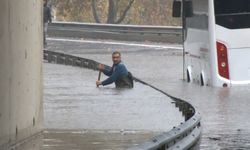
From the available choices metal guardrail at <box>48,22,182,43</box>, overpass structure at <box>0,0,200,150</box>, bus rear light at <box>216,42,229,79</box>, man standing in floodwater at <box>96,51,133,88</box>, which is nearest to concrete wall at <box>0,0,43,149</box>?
overpass structure at <box>0,0,200,150</box>

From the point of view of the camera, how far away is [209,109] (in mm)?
16938

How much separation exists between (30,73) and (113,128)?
6.46 feet

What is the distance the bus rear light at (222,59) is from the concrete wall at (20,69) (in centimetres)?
1059

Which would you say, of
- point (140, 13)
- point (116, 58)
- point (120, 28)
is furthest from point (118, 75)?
point (140, 13)

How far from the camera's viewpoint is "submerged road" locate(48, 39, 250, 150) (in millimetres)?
12938

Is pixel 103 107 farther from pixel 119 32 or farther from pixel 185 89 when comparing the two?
pixel 119 32

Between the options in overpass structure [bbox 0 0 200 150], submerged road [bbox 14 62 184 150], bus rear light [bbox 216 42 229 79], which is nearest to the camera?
overpass structure [bbox 0 0 200 150]

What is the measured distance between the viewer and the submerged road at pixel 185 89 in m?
12.9

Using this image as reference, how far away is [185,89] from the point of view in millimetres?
22328

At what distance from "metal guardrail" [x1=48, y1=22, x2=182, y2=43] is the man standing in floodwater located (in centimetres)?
2298

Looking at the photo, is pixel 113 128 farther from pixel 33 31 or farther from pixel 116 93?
pixel 116 93

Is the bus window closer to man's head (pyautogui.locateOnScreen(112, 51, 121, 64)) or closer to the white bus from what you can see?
the white bus

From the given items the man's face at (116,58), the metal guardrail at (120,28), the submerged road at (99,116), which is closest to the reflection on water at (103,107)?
the submerged road at (99,116)

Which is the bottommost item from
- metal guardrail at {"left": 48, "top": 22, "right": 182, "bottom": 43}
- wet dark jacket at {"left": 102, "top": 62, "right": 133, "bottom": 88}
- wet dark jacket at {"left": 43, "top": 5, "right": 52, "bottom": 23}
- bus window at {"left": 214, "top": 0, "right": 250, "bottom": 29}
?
metal guardrail at {"left": 48, "top": 22, "right": 182, "bottom": 43}
